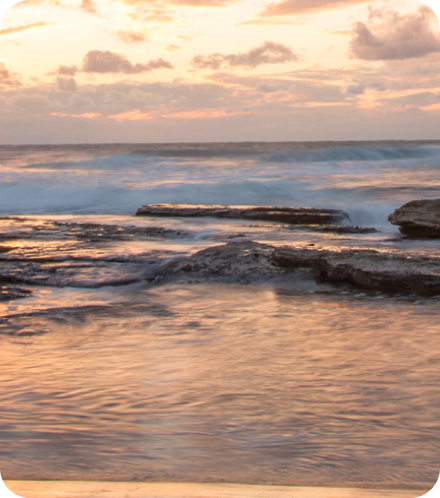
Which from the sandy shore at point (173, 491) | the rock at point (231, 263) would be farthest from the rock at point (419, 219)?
the sandy shore at point (173, 491)

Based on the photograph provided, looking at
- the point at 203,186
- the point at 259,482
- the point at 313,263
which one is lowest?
the point at 259,482

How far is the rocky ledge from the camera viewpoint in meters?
4.43

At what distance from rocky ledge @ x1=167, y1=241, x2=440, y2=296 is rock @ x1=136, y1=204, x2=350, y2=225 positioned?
12.0 ft

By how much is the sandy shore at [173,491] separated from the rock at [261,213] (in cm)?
754

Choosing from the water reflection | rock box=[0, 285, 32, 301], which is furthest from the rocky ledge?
rock box=[0, 285, 32, 301]

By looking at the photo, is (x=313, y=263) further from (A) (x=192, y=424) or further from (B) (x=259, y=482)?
(B) (x=259, y=482)

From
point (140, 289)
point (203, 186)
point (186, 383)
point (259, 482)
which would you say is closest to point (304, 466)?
point (259, 482)

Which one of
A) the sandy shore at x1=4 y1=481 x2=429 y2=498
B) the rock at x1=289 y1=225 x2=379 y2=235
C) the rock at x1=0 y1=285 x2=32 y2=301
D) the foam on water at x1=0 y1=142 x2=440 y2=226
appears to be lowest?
the sandy shore at x1=4 y1=481 x2=429 y2=498

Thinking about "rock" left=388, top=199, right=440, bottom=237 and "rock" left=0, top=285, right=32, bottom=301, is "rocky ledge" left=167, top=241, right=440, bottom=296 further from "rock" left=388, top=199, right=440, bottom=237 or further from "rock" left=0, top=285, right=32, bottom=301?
"rock" left=388, top=199, right=440, bottom=237

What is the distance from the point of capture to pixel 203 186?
15469 millimetres

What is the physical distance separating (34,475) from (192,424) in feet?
2.08

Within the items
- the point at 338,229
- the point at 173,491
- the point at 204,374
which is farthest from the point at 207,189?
the point at 173,491

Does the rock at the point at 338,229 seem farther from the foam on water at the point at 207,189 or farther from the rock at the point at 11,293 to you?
the rock at the point at 11,293

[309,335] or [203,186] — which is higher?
[203,186]
